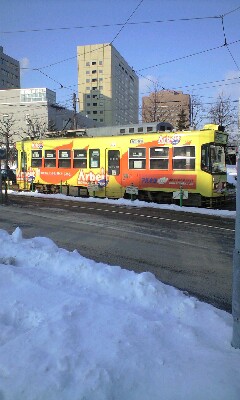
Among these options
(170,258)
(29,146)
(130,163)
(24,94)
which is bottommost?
(170,258)

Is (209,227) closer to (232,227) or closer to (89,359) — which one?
(232,227)

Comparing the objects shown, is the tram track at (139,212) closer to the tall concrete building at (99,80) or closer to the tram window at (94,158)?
the tram window at (94,158)

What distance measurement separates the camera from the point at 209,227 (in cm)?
1106

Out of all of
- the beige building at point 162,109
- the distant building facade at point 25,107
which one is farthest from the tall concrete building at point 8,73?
the beige building at point 162,109

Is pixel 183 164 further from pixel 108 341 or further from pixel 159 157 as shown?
pixel 108 341

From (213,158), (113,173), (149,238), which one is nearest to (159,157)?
(213,158)

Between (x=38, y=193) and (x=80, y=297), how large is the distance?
55.1 feet

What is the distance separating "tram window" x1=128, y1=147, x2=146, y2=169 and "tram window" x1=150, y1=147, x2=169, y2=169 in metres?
0.46

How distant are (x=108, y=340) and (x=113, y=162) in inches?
562

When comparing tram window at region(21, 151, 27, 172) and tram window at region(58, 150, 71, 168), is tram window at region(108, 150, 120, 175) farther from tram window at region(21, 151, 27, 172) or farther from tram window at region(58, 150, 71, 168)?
tram window at region(21, 151, 27, 172)

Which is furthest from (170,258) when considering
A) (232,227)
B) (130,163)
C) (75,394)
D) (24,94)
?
(24,94)

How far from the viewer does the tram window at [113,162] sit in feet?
56.3

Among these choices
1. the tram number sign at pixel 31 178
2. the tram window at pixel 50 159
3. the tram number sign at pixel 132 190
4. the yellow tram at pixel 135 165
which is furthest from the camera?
the tram number sign at pixel 31 178

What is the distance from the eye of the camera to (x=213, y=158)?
48.5 ft
